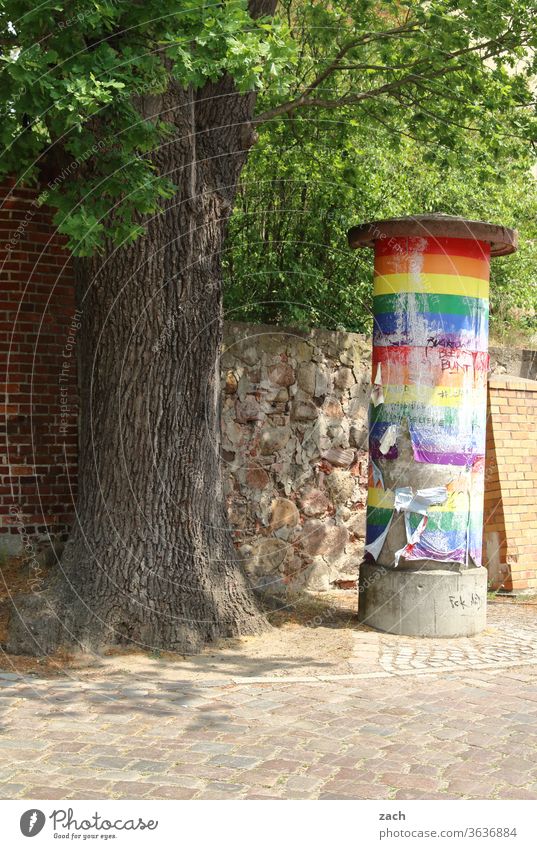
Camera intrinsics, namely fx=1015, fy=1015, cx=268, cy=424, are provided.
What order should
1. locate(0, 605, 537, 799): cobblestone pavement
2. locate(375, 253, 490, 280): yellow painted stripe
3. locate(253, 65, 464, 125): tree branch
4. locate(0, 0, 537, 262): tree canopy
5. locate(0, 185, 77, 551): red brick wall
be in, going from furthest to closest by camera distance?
locate(0, 185, 77, 551): red brick wall → locate(253, 65, 464, 125): tree branch → locate(375, 253, 490, 280): yellow painted stripe → locate(0, 0, 537, 262): tree canopy → locate(0, 605, 537, 799): cobblestone pavement

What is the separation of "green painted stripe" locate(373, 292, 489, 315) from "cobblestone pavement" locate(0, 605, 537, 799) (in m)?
2.52

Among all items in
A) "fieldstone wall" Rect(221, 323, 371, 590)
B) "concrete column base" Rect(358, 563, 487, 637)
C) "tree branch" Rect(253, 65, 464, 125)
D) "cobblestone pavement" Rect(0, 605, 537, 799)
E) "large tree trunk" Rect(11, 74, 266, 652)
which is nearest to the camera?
"cobblestone pavement" Rect(0, 605, 537, 799)

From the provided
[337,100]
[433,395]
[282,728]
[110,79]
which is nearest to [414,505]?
[433,395]

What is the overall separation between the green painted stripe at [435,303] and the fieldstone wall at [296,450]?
1.56m

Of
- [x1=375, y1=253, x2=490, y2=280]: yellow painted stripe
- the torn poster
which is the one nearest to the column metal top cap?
[x1=375, y1=253, x2=490, y2=280]: yellow painted stripe

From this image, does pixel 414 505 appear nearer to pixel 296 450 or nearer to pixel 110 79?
pixel 296 450

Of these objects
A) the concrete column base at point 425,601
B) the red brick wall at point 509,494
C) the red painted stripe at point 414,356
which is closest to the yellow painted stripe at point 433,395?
the red painted stripe at point 414,356

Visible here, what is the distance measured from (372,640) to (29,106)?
4.35 meters

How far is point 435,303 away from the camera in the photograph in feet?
25.2

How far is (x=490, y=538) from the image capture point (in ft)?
32.3

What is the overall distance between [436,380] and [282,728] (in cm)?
330

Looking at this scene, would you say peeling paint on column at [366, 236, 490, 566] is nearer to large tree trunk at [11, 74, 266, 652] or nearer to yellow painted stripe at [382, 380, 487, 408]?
yellow painted stripe at [382, 380, 487, 408]


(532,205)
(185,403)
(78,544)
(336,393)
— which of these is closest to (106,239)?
(185,403)

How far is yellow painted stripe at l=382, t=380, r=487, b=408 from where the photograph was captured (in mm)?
7668
